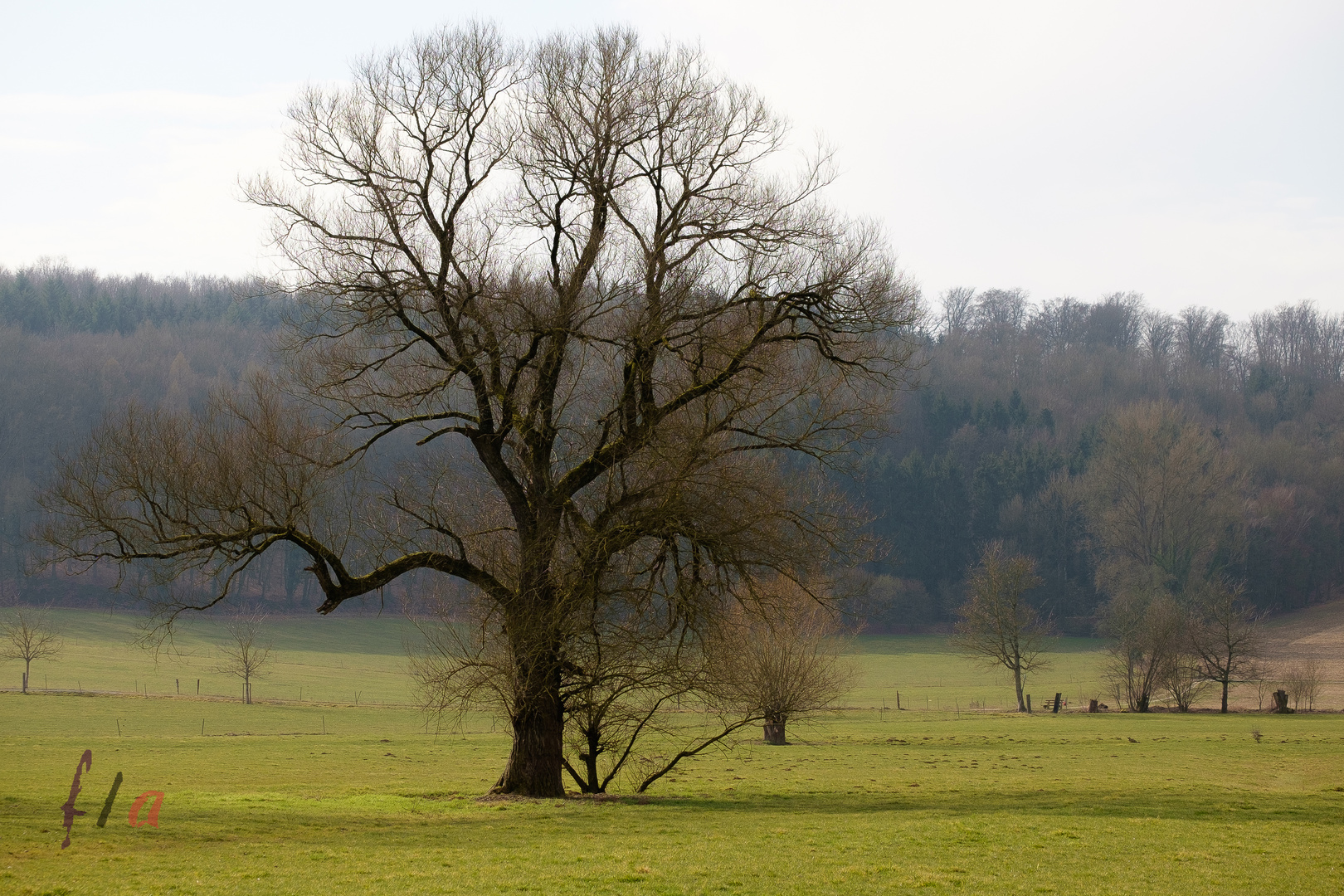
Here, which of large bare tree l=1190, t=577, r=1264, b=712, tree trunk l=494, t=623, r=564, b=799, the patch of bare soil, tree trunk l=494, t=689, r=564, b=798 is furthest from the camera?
the patch of bare soil

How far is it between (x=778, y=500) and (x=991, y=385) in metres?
104

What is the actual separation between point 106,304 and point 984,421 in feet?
295

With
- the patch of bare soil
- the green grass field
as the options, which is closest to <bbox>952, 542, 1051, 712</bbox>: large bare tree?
the patch of bare soil

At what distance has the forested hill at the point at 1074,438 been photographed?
92.4 m

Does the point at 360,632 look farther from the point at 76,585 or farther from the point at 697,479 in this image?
the point at 697,479

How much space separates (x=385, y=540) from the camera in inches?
719

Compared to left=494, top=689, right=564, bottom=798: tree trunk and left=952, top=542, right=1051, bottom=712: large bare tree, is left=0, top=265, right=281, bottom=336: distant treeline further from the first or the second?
left=494, top=689, right=564, bottom=798: tree trunk

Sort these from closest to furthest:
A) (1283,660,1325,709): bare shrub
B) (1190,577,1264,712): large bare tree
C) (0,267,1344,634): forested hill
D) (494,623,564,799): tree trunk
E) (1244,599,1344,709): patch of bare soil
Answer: (494,623,564,799): tree trunk < (1283,660,1325,709): bare shrub < (1190,577,1264,712): large bare tree < (1244,599,1344,709): patch of bare soil < (0,267,1344,634): forested hill

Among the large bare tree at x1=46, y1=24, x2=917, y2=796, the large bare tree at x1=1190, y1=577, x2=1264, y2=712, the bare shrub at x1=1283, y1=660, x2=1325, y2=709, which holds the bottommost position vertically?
the bare shrub at x1=1283, y1=660, x2=1325, y2=709

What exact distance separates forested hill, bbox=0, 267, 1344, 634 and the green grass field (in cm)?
4882

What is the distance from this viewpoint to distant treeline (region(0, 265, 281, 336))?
10750 centimetres

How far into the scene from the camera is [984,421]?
10950cm

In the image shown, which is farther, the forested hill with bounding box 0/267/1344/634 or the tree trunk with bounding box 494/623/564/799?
the forested hill with bounding box 0/267/1344/634

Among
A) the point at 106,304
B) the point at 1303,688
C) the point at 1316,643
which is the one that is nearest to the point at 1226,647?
the point at 1303,688
